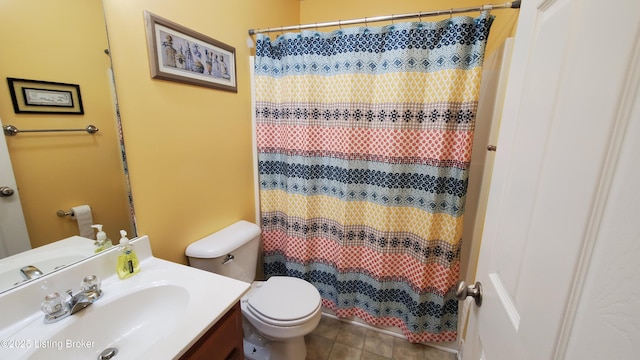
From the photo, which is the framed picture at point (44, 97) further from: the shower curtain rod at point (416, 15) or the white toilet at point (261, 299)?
the shower curtain rod at point (416, 15)

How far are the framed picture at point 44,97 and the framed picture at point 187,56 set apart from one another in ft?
0.99

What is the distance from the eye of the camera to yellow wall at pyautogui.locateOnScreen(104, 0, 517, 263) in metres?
1.02

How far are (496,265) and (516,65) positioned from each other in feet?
1.70

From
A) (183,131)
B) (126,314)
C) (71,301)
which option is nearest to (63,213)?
(71,301)

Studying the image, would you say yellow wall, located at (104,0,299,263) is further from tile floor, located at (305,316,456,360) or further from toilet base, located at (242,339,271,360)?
tile floor, located at (305,316,456,360)

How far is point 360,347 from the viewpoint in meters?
1.66

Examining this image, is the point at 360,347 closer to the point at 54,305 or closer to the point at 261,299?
the point at 261,299

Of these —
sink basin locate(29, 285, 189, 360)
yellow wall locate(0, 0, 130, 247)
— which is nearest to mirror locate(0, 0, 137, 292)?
yellow wall locate(0, 0, 130, 247)

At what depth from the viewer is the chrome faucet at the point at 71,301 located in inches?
29.9

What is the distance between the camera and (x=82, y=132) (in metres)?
0.91

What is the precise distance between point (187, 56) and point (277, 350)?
1620mm

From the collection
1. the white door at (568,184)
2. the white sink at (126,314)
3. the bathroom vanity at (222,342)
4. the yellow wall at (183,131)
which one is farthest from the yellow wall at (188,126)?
the white door at (568,184)

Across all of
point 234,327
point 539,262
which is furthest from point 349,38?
point 234,327

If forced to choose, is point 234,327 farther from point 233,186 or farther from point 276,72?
point 276,72
